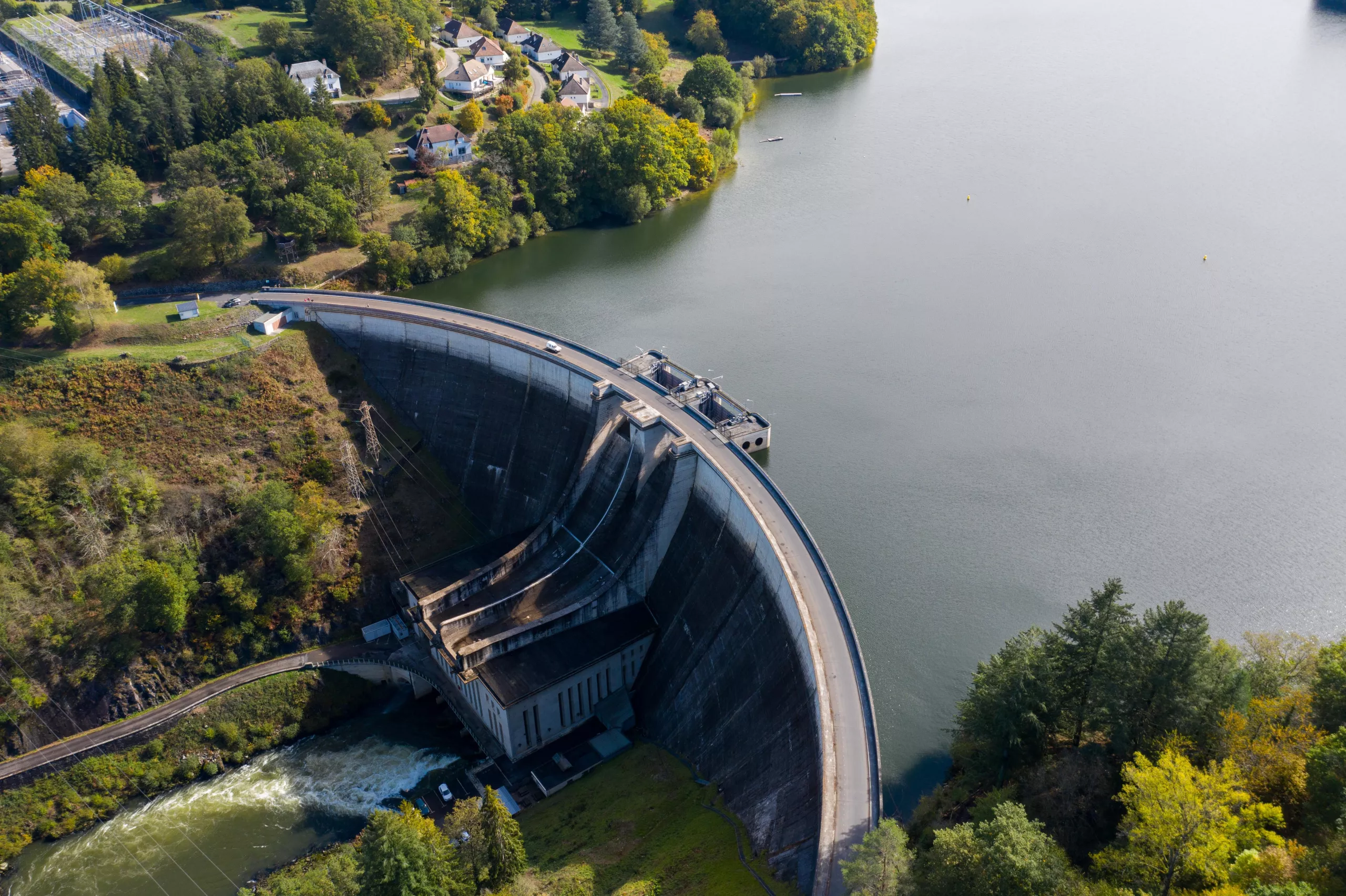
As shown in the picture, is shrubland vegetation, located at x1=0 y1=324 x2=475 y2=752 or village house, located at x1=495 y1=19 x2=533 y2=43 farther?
village house, located at x1=495 y1=19 x2=533 y2=43

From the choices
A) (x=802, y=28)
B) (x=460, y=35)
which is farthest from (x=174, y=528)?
(x=802, y=28)

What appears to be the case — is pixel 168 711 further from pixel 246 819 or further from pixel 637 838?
pixel 637 838

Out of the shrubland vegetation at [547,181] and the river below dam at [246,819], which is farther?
the shrubland vegetation at [547,181]

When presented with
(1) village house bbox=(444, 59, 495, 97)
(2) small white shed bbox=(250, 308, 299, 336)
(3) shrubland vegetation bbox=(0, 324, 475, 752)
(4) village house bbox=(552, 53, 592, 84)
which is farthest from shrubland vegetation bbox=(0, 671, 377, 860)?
(4) village house bbox=(552, 53, 592, 84)

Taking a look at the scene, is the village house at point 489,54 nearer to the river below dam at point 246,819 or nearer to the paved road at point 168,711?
the paved road at point 168,711

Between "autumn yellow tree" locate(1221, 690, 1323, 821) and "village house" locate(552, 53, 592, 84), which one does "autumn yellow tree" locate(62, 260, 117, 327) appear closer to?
"autumn yellow tree" locate(1221, 690, 1323, 821)

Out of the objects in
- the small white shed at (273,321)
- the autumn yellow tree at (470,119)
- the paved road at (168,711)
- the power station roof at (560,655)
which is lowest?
the paved road at (168,711)

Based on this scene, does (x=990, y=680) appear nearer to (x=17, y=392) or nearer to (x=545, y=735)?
(x=545, y=735)

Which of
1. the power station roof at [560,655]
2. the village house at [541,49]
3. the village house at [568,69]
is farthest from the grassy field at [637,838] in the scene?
the village house at [541,49]

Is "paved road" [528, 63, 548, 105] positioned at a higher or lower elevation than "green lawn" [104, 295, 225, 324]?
higher
